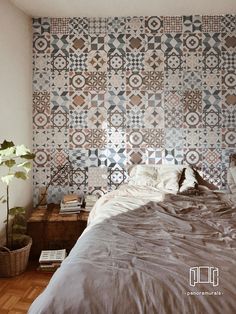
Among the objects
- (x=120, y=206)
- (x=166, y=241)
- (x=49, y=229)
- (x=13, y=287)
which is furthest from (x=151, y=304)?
(x=49, y=229)

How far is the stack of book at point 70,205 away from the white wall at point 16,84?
45 cm

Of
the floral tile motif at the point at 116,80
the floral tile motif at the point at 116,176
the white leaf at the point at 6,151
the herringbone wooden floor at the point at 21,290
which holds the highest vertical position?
the floral tile motif at the point at 116,80

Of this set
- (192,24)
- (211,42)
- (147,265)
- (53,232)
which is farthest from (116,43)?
(147,265)

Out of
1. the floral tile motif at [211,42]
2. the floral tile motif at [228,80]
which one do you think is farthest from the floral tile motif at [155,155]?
the floral tile motif at [211,42]

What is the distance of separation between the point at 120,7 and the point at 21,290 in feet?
→ 9.02

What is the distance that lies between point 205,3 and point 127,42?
88 cm

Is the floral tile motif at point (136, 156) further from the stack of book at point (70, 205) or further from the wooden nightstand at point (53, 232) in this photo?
the wooden nightstand at point (53, 232)

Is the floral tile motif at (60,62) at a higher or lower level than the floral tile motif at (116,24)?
lower

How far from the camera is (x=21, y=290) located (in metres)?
2.61

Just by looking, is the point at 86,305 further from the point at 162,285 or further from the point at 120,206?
the point at 120,206

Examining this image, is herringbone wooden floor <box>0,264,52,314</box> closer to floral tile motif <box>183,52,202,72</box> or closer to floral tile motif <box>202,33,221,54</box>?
floral tile motif <box>183,52,202,72</box>

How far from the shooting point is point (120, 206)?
2590 millimetres

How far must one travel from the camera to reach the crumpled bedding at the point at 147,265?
125 centimetres

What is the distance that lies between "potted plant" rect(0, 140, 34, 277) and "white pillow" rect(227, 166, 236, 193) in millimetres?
A: 2000
